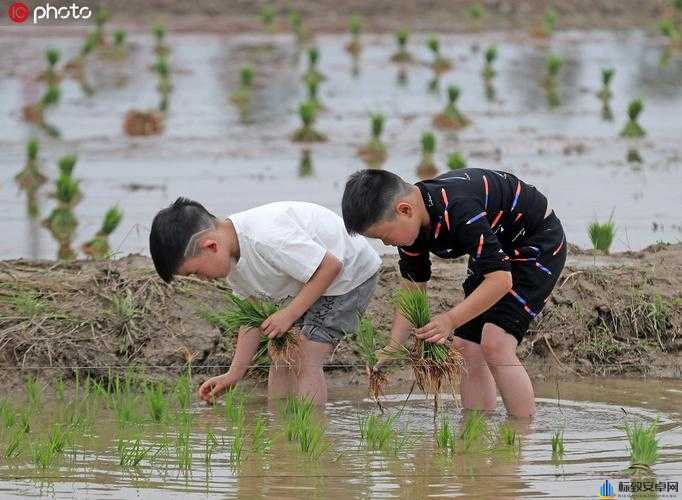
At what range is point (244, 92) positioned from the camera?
18188 millimetres

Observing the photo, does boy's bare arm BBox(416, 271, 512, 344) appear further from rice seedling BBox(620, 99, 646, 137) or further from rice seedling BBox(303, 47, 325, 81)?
rice seedling BBox(303, 47, 325, 81)

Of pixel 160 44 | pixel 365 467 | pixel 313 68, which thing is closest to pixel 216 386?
pixel 365 467

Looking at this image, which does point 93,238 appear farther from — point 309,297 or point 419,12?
point 419,12

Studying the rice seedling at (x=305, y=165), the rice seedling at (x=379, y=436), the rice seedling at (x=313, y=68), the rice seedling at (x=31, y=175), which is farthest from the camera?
the rice seedling at (x=313, y=68)

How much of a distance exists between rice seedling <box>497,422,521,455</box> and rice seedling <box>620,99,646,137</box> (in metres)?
9.89

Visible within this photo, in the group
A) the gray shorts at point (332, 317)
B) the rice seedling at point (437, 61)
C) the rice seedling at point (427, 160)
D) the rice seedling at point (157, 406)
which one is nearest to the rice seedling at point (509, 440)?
the gray shorts at point (332, 317)

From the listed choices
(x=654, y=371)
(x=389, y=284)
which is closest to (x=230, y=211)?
(x=389, y=284)

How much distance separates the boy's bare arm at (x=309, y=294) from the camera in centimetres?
486

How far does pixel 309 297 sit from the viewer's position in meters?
4.88

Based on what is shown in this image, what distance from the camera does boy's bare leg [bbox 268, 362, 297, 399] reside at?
5.42 meters

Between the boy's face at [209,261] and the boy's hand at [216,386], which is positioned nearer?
the boy's face at [209,261]

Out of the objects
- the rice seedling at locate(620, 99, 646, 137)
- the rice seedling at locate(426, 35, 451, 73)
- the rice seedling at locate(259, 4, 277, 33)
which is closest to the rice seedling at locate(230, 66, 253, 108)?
the rice seedling at locate(426, 35, 451, 73)

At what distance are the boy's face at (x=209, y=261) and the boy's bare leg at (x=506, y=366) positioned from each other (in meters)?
1.01

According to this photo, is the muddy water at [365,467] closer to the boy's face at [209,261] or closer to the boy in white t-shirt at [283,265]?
the boy in white t-shirt at [283,265]
